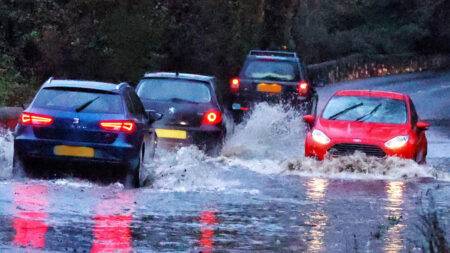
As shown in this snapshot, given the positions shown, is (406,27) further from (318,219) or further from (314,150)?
Result: (318,219)

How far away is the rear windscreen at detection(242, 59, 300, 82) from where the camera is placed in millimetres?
28750

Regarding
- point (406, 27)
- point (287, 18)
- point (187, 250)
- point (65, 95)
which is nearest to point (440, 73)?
point (406, 27)

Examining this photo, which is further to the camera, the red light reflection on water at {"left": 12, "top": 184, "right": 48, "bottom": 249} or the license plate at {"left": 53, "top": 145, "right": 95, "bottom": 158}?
the license plate at {"left": 53, "top": 145, "right": 95, "bottom": 158}

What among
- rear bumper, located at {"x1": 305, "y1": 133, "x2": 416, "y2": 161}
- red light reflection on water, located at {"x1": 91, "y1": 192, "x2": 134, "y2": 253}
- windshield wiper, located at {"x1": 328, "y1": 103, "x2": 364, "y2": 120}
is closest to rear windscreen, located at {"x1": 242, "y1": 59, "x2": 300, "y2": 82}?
windshield wiper, located at {"x1": 328, "y1": 103, "x2": 364, "y2": 120}

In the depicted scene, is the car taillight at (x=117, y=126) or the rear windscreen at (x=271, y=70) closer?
the car taillight at (x=117, y=126)

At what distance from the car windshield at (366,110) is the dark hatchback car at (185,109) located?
1.95 meters

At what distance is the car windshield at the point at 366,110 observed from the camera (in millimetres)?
20406

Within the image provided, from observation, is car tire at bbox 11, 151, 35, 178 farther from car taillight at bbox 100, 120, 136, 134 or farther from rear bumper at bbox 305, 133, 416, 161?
rear bumper at bbox 305, 133, 416, 161

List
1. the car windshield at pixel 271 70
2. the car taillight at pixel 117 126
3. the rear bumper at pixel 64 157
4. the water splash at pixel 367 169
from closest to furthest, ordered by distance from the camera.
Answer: the rear bumper at pixel 64 157 < the car taillight at pixel 117 126 < the water splash at pixel 367 169 < the car windshield at pixel 271 70

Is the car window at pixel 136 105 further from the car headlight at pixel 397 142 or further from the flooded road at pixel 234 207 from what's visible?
the car headlight at pixel 397 142

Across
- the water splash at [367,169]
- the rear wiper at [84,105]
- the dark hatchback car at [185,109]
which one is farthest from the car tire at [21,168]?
the water splash at [367,169]

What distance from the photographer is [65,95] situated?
53.0ft

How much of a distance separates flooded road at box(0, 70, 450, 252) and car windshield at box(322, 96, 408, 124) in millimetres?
1314

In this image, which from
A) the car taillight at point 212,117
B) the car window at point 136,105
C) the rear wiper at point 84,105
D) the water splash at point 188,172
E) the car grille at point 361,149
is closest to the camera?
the rear wiper at point 84,105
